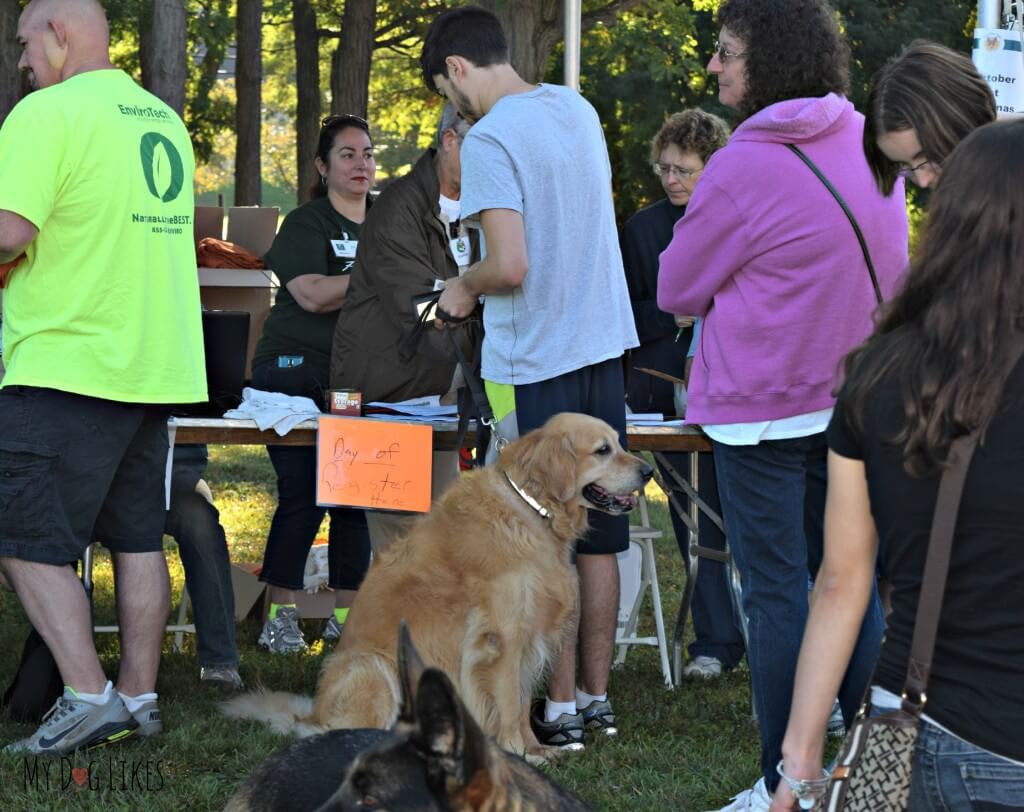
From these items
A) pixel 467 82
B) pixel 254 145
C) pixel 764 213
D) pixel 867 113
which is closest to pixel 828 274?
pixel 764 213

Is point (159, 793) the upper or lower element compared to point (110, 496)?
lower

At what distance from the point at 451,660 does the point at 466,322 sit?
1184 mm

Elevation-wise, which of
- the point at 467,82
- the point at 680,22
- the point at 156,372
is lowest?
the point at 156,372

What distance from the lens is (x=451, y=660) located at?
181 inches

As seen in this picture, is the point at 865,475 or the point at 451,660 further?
the point at 451,660

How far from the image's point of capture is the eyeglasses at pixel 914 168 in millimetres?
3125

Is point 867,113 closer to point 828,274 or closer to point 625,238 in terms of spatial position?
point 828,274

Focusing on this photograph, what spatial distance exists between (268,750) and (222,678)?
1.01 metres

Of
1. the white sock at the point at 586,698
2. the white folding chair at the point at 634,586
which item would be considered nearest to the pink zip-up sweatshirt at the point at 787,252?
the white sock at the point at 586,698

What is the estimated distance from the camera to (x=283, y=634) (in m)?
6.14

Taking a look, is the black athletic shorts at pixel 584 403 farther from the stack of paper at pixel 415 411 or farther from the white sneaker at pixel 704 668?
the white sneaker at pixel 704 668

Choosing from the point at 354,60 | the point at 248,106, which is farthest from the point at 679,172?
the point at 248,106

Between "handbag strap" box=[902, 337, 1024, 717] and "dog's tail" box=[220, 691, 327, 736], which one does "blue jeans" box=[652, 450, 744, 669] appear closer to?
"dog's tail" box=[220, 691, 327, 736]

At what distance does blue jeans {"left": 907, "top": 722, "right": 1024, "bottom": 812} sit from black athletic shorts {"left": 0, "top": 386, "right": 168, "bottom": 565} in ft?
10.0
